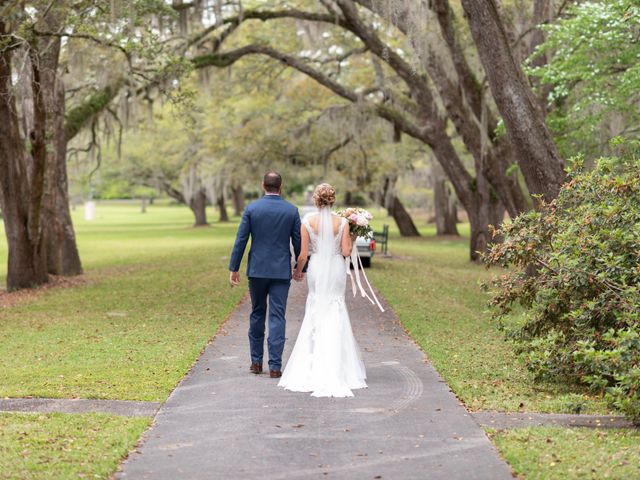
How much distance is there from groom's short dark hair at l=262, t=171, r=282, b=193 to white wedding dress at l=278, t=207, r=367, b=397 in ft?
1.32

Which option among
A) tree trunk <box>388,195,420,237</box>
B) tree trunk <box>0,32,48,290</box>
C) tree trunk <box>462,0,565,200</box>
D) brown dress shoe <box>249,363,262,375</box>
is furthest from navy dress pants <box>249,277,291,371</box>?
tree trunk <box>388,195,420,237</box>

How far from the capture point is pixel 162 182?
2256 inches

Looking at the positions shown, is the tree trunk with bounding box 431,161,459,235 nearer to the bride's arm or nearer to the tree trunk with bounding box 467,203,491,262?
the tree trunk with bounding box 467,203,491,262

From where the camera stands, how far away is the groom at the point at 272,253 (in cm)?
844

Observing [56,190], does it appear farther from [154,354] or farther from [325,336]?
[325,336]

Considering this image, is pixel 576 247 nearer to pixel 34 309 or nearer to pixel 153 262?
pixel 34 309

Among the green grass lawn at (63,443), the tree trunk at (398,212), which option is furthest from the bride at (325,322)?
the tree trunk at (398,212)

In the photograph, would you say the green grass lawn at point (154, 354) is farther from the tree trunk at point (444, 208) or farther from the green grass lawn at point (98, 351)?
the tree trunk at point (444, 208)

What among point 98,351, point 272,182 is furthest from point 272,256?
point 98,351

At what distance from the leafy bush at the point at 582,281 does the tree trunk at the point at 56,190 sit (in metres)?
11.9

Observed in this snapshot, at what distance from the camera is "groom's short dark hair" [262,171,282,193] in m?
8.43

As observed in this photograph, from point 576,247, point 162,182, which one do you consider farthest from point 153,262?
point 162,182

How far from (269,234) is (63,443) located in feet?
9.84

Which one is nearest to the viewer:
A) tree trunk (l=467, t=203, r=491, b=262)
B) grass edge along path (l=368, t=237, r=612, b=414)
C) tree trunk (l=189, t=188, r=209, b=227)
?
grass edge along path (l=368, t=237, r=612, b=414)
